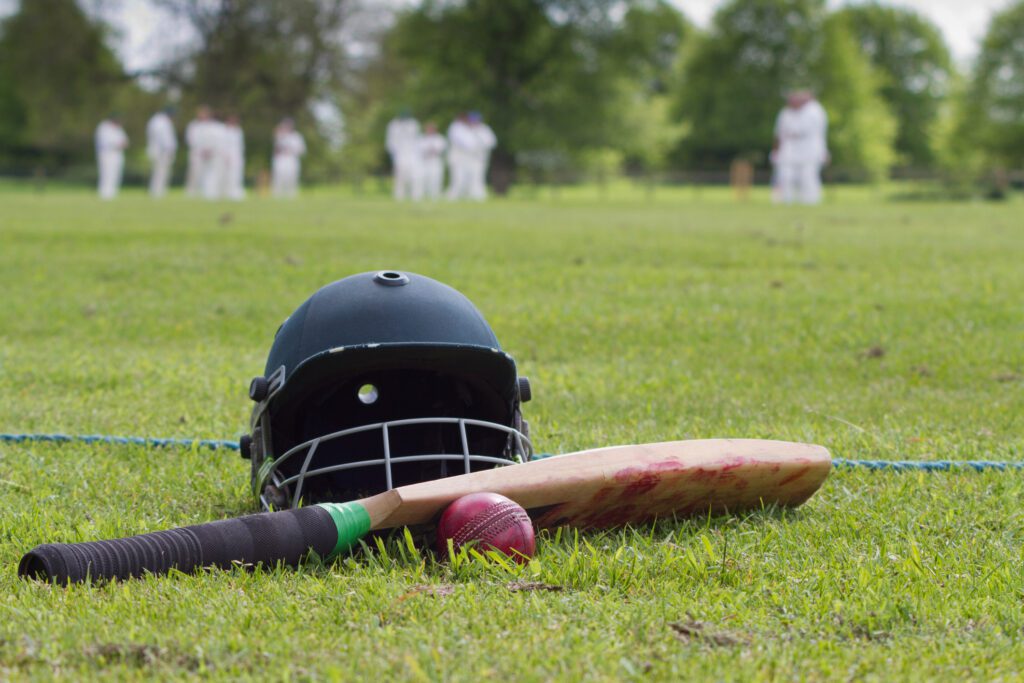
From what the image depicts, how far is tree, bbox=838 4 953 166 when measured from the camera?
90.8 metres

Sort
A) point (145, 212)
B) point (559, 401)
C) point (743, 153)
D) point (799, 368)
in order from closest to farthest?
point (559, 401)
point (799, 368)
point (145, 212)
point (743, 153)

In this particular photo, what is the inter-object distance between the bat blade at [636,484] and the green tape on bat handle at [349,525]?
0.09ft

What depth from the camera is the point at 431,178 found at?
35.1 metres

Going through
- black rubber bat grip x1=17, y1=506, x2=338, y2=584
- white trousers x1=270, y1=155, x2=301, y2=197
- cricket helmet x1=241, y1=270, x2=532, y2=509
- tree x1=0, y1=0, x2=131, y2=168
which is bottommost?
black rubber bat grip x1=17, y1=506, x2=338, y2=584

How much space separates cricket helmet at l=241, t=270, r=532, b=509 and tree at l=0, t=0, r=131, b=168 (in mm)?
50390

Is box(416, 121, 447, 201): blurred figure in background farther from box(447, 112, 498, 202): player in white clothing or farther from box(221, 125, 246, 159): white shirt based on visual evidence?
box(221, 125, 246, 159): white shirt

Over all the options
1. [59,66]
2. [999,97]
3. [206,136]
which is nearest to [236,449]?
[206,136]

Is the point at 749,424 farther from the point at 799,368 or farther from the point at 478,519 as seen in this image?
the point at 478,519

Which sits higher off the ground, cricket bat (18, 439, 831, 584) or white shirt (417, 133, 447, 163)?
white shirt (417, 133, 447, 163)

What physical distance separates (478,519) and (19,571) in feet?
3.83

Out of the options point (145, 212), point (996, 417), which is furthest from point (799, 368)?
point (145, 212)

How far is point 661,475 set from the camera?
11.0 ft

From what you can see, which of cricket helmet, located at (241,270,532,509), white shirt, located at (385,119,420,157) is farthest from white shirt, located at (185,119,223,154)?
cricket helmet, located at (241,270,532,509)

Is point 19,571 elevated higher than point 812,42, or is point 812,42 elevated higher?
point 812,42
